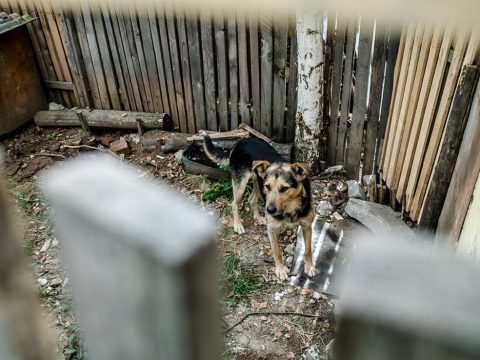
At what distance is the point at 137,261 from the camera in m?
0.59

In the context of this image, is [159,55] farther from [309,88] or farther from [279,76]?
[309,88]

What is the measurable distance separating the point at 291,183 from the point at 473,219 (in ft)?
5.57

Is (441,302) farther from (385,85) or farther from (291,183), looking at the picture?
(385,85)

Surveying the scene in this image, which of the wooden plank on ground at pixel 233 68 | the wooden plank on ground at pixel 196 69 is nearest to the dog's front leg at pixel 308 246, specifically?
the wooden plank on ground at pixel 233 68

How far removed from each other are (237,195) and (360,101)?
1.90 meters

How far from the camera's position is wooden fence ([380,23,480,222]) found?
372 cm

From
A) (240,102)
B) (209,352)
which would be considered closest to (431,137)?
(240,102)

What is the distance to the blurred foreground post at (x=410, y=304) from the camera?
1.62ft

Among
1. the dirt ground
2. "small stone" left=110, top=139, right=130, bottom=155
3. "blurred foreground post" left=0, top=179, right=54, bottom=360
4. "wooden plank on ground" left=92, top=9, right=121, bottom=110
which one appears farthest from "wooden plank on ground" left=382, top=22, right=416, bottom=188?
"blurred foreground post" left=0, top=179, right=54, bottom=360

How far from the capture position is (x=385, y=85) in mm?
5434

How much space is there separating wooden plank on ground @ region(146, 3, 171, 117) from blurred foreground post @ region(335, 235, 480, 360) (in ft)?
20.8

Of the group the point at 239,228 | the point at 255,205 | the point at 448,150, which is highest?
the point at 448,150

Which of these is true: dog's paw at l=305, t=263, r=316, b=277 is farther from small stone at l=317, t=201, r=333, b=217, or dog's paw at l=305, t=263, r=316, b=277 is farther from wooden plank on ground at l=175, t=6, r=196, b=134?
wooden plank on ground at l=175, t=6, r=196, b=134

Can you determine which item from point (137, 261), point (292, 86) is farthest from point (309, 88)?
point (137, 261)
